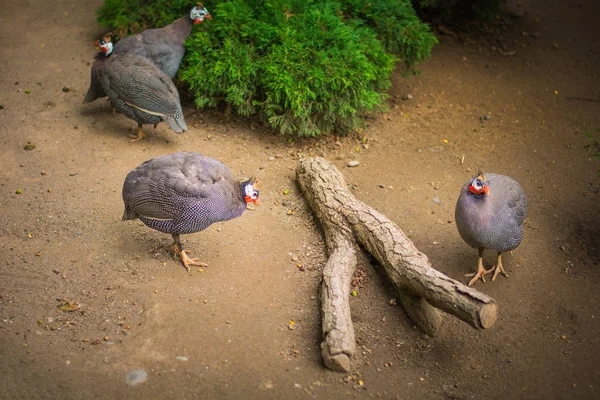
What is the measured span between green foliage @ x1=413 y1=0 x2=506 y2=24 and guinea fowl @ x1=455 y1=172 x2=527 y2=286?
3.95 meters

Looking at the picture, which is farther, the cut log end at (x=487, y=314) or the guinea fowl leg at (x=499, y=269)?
the guinea fowl leg at (x=499, y=269)

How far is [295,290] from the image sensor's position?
4633mm

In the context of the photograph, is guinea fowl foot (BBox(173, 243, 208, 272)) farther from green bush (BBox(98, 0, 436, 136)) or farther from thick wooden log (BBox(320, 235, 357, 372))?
green bush (BBox(98, 0, 436, 136))

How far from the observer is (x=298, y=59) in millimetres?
6172

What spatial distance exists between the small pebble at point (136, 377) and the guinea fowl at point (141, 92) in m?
2.68

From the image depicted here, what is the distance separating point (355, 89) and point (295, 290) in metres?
2.37

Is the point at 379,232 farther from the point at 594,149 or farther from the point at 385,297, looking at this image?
the point at 594,149

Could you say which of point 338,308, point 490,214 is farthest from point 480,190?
point 338,308

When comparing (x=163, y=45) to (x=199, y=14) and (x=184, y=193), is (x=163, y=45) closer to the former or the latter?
(x=199, y=14)

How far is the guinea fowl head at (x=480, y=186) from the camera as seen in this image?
4.48 meters

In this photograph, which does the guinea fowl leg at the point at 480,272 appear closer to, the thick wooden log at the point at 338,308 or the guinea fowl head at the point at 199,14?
the thick wooden log at the point at 338,308

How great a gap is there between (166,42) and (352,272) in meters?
3.38

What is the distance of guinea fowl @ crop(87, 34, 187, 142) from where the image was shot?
5.96 m

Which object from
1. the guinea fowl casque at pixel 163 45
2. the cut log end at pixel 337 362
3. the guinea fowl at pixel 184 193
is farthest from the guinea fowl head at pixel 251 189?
the guinea fowl casque at pixel 163 45
